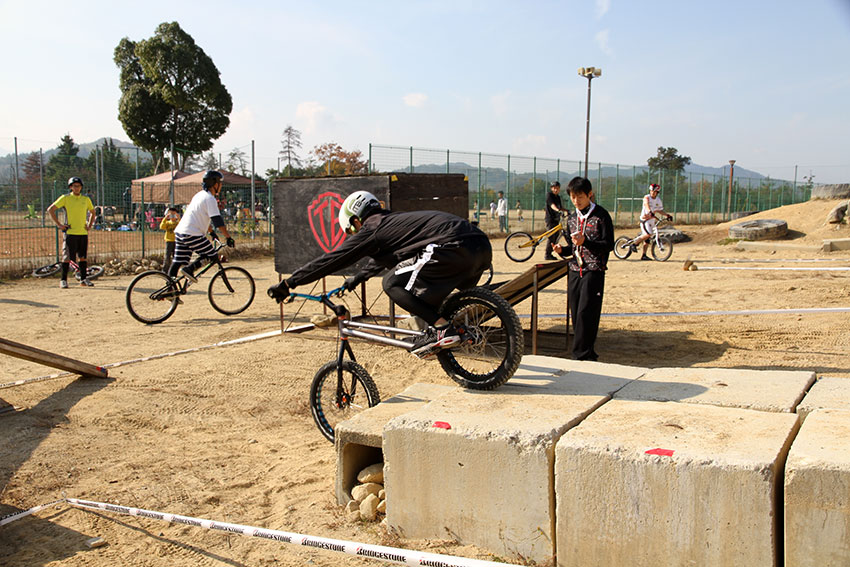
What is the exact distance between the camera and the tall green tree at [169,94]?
3312cm

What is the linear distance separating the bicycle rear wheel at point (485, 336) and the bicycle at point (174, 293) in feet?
19.8

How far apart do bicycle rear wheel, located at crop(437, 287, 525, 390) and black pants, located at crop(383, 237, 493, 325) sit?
0.10 metres

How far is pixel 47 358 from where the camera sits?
612 centimetres

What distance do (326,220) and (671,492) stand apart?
6.76 meters

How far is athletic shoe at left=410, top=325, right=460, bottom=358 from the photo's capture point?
4.42 meters

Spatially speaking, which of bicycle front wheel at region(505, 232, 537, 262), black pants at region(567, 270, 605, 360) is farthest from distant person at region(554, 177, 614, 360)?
bicycle front wheel at region(505, 232, 537, 262)

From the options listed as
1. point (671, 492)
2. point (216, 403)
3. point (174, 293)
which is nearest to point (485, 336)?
point (671, 492)

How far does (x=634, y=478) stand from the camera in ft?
10.2

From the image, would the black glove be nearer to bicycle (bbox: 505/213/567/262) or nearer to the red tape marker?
the red tape marker

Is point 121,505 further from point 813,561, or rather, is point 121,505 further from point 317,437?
point 813,561

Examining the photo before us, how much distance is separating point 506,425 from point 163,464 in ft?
8.28

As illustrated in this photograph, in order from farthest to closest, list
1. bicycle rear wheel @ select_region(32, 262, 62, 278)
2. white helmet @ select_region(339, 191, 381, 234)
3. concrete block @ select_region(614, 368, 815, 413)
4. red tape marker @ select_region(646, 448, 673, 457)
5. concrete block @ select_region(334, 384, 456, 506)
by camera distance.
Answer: bicycle rear wheel @ select_region(32, 262, 62, 278), white helmet @ select_region(339, 191, 381, 234), concrete block @ select_region(334, 384, 456, 506), concrete block @ select_region(614, 368, 815, 413), red tape marker @ select_region(646, 448, 673, 457)

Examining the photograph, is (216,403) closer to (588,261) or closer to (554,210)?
(588,261)

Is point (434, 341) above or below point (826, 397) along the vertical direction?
above
